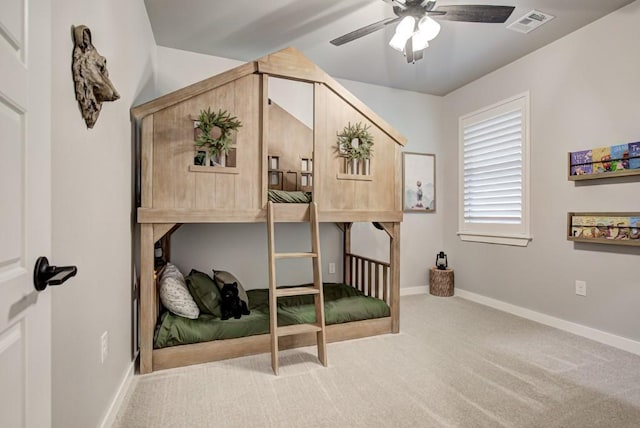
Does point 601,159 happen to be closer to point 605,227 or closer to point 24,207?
point 605,227

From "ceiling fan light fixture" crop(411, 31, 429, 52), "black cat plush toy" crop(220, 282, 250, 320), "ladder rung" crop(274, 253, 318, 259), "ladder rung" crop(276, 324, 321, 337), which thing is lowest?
"ladder rung" crop(276, 324, 321, 337)

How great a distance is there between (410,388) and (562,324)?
2044 millimetres

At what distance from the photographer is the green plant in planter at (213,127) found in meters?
2.26

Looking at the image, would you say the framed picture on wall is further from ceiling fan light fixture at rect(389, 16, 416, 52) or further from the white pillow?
the white pillow

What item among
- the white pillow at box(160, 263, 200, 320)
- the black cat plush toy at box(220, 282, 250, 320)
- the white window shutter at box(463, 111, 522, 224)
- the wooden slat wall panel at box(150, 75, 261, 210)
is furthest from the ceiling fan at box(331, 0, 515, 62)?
the white pillow at box(160, 263, 200, 320)

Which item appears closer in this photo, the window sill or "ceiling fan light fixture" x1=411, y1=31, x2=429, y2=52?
"ceiling fan light fixture" x1=411, y1=31, x2=429, y2=52

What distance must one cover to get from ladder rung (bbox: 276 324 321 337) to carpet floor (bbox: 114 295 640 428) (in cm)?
24

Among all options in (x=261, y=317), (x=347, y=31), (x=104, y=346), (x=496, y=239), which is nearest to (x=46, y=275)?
(x=104, y=346)

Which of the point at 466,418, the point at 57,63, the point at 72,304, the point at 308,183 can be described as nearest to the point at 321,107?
the point at 308,183

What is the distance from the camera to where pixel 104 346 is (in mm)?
1602

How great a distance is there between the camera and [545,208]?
326cm

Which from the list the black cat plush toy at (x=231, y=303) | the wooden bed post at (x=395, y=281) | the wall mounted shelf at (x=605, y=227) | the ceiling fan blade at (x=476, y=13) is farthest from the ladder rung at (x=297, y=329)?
the wall mounted shelf at (x=605, y=227)

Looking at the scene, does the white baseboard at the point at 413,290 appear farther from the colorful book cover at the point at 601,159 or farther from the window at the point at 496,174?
the colorful book cover at the point at 601,159

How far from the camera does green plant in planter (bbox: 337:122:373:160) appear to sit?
8.93ft
